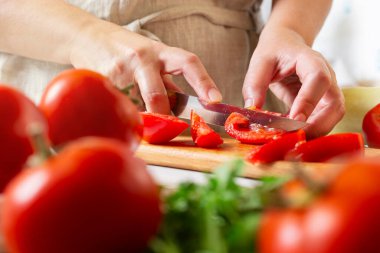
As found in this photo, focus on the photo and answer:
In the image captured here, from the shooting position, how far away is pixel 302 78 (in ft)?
4.46

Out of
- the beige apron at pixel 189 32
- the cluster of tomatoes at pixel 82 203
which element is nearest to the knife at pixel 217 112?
the beige apron at pixel 189 32

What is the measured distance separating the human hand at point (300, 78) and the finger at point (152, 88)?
0.82 ft

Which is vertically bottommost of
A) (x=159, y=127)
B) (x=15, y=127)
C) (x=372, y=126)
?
(x=372, y=126)

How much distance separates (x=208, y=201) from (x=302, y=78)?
3.14 feet

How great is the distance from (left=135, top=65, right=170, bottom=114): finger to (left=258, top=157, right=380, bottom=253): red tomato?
2.98ft

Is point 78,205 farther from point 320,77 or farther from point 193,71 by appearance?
point 320,77

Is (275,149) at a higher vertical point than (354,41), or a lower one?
higher

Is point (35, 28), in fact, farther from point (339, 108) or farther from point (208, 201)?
point (208, 201)

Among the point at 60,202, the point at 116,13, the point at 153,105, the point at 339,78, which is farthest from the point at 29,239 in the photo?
the point at 339,78

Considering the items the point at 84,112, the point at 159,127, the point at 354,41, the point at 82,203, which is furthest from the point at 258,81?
the point at 82,203

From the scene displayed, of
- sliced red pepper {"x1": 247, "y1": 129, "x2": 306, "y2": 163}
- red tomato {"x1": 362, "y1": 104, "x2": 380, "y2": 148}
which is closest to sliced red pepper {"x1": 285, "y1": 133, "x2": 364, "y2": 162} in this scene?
sliced red pepper {"x1": 247, "y1": 129, "x2": 306, "y2": 163}

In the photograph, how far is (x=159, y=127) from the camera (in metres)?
1.20

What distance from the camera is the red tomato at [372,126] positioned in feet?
5.01

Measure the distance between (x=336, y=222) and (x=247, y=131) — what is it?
3.03 ft
